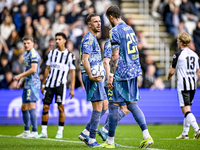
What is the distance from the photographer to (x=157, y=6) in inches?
711

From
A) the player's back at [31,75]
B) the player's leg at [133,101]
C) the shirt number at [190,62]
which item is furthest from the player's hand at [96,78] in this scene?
the player's back at [31,75]

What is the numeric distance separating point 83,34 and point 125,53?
361 inches

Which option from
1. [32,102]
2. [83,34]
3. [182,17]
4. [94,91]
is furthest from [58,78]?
[182,17]

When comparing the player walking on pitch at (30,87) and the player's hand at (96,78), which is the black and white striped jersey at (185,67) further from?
the player walking on pitch at (30,87)

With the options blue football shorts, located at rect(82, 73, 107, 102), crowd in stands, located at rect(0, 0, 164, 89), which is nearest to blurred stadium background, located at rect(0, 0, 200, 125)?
crowd in stands, located at rect(0, 0, 164, 89)

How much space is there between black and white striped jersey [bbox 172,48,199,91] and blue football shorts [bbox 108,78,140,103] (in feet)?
7.73

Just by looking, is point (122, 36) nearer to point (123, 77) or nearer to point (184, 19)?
point (123, 77)

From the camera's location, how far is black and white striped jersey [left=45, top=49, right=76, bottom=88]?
820 cm

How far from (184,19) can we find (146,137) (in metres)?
11.3

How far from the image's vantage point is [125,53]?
18.8ft

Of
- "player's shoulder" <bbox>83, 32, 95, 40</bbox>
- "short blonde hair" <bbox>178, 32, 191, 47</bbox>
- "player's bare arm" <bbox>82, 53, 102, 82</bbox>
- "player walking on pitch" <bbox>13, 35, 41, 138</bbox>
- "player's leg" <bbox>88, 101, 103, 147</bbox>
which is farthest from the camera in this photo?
"player walking on pitch" <bbox>13, 35, 41, 138</bbox>

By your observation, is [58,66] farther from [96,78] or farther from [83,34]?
[83,34]

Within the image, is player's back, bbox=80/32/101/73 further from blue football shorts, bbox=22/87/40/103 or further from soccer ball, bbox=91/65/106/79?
blue football shorts, bbox=22/87/40/103

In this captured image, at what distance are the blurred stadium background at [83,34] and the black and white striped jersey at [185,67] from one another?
4.19 m
